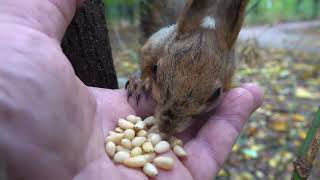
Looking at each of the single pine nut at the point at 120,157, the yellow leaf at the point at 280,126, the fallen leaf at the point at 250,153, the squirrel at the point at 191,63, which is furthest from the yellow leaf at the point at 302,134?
the single pine nut at the point at 120,157

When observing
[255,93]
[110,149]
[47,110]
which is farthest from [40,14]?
[255,93]

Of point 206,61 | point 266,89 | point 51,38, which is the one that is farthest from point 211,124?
point 266,89

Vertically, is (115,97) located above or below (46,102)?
below

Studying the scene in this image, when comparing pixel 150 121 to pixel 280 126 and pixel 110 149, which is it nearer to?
pixel 110 149

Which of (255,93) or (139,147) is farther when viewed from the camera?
(255,93)

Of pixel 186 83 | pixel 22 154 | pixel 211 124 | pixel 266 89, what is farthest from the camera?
pixel 266 89

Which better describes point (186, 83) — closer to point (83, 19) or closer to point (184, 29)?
point (184, 29)

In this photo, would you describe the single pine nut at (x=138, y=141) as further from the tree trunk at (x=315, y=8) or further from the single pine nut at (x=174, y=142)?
the tree trunk at (x=315, y=8)
